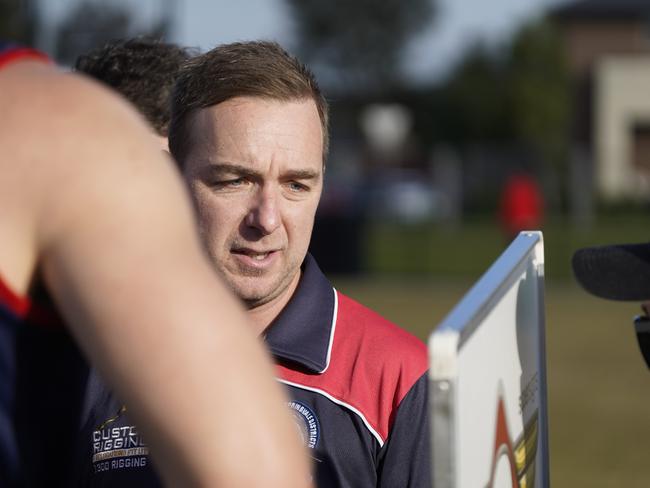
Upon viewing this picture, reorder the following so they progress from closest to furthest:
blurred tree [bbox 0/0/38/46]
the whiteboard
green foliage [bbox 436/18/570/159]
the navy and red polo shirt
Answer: the whiteboard → the navy and red polo shirt → blurred tree [bbox 0/0/38/46] → green foliage [bbox 436/18/570/159]

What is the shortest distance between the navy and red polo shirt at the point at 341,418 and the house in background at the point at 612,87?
105 ft

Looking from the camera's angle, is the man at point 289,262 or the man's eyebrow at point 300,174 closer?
the man at point 289,262

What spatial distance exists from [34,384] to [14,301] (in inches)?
4.9

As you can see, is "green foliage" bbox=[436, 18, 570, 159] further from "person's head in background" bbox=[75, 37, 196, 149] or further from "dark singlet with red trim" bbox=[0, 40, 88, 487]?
"dark singlet with red trim" bbox=[0, 40, 88, 487]

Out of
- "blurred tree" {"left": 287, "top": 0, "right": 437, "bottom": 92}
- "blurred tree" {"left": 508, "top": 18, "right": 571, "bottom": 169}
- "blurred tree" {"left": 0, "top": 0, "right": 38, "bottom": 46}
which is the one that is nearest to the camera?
"blurred tree" {"left": 0, "top": 0, "right": 38, "bottom": 46}

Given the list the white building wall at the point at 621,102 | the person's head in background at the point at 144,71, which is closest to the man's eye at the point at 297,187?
the person's head in background at the point at 144,71

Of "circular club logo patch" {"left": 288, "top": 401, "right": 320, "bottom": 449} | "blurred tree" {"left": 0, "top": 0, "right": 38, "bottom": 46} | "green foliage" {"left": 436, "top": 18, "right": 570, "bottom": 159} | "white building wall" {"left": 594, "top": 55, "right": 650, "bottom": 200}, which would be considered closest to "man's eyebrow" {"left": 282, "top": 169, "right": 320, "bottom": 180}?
"circular club logo patch" {"left": 288, "top": 401, "right": 320, "bottom": 449}

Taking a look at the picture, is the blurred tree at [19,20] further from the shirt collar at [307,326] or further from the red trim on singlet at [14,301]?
the red trim on singlet at [14,301]

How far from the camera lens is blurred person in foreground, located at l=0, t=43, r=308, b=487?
1.17 m

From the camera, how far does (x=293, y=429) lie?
1.25 meters

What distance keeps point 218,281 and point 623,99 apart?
46741 millimetres

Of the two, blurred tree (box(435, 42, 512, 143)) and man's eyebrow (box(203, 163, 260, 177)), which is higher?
blurred tree (box(435, 42, 512, 143))

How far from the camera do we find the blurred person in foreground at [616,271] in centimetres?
212

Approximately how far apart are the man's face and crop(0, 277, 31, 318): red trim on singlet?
1220 millimetres
